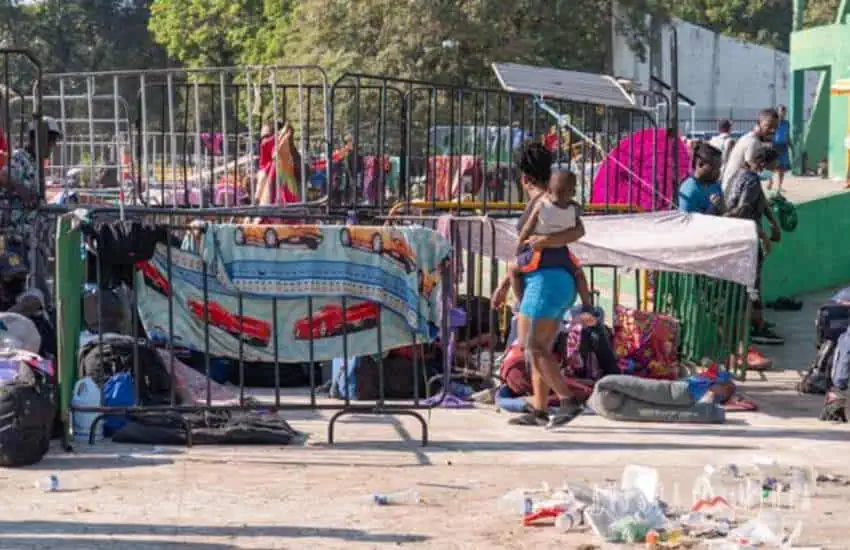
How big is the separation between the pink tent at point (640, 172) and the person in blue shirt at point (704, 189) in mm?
561

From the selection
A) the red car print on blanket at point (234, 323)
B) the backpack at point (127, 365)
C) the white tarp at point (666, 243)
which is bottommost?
the backpack at point (127, 365)

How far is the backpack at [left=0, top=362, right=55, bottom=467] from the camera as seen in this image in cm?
775

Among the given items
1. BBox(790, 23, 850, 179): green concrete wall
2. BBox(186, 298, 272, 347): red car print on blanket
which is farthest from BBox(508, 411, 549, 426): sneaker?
BBox(790, 23, 850, 179): green concrete wall

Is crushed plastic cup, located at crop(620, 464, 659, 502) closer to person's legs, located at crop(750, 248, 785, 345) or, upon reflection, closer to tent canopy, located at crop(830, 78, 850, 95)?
person's legs, located at crop(750, 248, 785, 345)

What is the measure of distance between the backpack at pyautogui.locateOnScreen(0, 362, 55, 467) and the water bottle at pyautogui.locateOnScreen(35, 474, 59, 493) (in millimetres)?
338

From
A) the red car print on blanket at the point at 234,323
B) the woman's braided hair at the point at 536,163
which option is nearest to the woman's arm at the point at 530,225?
the woman's braided hair at the point at 536,163

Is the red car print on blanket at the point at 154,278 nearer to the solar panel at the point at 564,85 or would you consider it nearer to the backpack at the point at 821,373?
the solar panel at the point at 564,85

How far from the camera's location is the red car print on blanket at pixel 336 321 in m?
9.11

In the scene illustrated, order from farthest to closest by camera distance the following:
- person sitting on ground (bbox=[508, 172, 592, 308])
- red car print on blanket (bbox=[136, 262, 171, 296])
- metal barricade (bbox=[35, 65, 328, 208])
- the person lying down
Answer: metal barricade (bbox=[35, 65, 328, 208]) → the person lying down → person sitting on ground (bbox=[508, 172, 592, 308]) → red car print on blanket (bbox=[136, 262, 171, 296])

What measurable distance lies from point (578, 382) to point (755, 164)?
10.1 ft

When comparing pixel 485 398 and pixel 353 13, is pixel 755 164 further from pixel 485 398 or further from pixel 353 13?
pixel 353 13

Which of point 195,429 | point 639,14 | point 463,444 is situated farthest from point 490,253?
point 639,14

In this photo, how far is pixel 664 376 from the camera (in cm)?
1064

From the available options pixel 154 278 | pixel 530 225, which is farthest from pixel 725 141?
pixel 154 278
